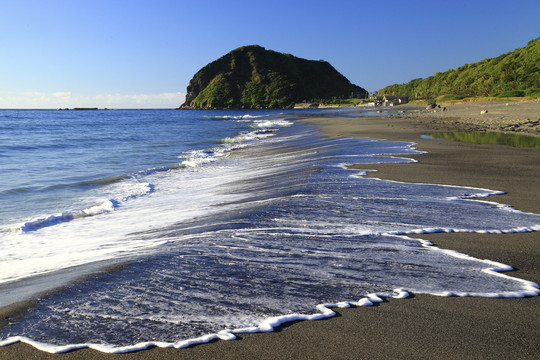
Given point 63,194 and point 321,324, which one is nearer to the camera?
point 321,324

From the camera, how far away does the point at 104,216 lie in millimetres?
7766

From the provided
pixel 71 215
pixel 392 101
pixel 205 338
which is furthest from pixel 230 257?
pixel 392 101

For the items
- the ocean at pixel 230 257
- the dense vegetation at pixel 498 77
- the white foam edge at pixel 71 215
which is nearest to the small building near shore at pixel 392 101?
the dense vegetation at pixel 498 77

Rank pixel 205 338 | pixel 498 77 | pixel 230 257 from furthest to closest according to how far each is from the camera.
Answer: pixel 498 77, pixel 230 257, pixel 205 338

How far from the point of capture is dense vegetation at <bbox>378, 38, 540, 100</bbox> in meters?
58.5

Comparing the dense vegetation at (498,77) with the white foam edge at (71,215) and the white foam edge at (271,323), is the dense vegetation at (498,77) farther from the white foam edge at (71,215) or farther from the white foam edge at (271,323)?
the white foam edge at (271,323)

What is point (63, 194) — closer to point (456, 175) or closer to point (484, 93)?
point (456, 175)

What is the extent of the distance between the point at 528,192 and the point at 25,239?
8.41 metres

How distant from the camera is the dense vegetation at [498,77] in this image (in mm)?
58531

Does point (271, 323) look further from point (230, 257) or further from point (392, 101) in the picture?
point (392, 101)

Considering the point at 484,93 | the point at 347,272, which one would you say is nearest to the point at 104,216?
the point at 347,272

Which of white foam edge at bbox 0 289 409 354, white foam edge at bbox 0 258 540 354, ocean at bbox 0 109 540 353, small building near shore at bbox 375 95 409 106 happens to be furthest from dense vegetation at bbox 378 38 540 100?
white foam edge at bbox 0 289 409 354

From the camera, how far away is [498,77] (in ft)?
224

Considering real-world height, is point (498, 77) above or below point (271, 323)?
above
